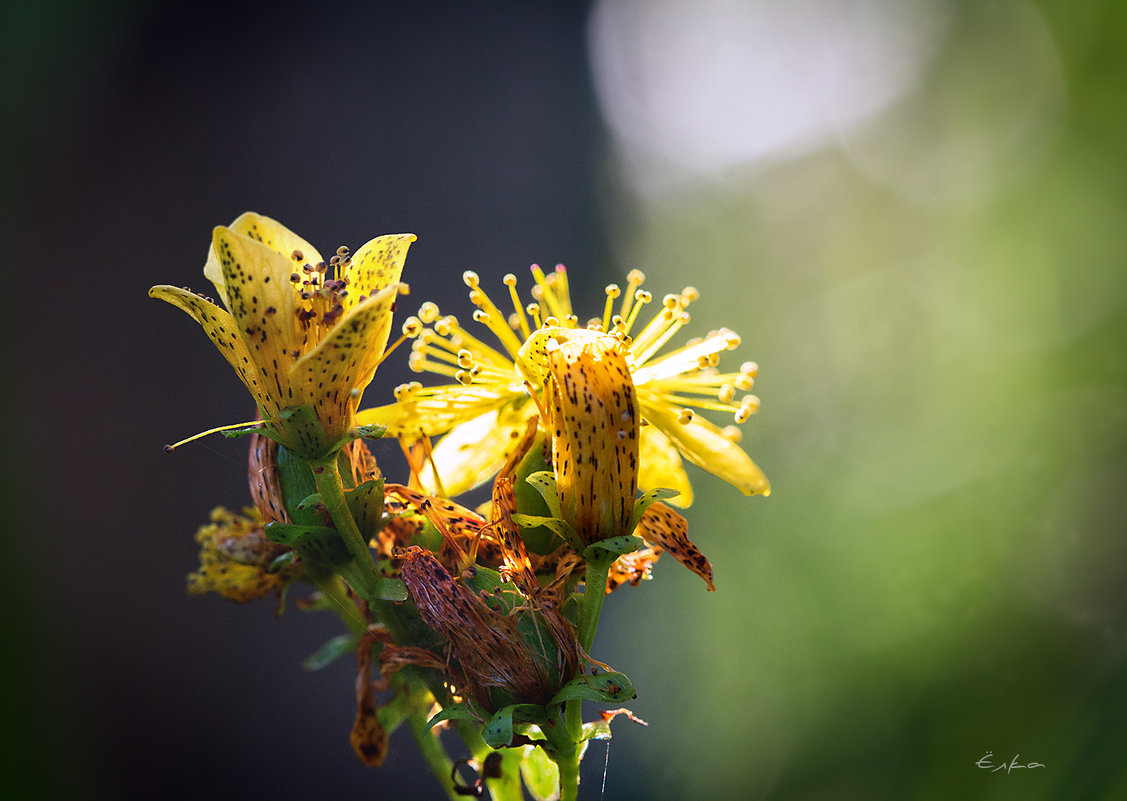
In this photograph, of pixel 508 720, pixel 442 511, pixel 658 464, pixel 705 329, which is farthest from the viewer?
pixel 705 329

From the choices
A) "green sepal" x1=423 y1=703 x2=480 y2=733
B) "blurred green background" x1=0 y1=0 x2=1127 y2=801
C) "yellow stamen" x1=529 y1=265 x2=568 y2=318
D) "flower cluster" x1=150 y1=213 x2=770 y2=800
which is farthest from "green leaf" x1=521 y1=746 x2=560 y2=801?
"blurred green background" x1=0 y1=0 x2=1127 y2=801

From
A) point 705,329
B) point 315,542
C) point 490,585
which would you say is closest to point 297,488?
point 315,542

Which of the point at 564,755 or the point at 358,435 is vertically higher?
the point at 358,435

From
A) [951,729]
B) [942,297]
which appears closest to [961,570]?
[951,729]

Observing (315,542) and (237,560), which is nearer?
(315,542)

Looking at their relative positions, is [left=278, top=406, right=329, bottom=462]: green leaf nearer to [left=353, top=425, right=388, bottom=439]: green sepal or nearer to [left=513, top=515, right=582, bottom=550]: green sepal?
[left=353, top=425, right=388, bottom=439]: green sepal

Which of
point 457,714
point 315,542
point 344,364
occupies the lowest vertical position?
point 457,714

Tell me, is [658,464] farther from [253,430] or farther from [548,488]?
[253,430]

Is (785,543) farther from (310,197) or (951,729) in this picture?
(310,197)
